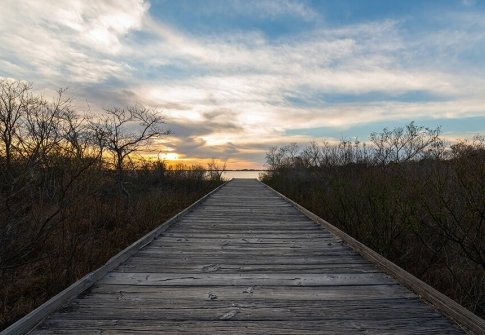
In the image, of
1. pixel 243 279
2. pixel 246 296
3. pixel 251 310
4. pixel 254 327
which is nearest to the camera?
pixel 254 327

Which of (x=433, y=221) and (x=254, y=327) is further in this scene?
(x=433, y=221)

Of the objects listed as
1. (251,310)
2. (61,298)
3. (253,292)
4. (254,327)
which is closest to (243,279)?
(253,292)

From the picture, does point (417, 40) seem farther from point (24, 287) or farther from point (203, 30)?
point (24, 287)

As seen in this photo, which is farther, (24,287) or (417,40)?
(417,40)

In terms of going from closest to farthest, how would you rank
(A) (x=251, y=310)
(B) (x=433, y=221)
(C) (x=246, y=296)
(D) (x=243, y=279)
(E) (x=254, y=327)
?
(E) (x=254, y=327) < (A) (x=251, y=310) < (C) (x=246, y=296) < (D) (x=243, y=279) < (B) (x=433, y=221)

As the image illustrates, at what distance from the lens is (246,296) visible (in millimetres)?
2732

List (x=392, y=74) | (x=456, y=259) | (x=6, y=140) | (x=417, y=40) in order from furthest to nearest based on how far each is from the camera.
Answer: (x=392, y=74) → (x=417, y=40) → (x=6, y=140) → (x=456, y=259)

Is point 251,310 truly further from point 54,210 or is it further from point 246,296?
point 54,210

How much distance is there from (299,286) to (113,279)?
182 centimetres

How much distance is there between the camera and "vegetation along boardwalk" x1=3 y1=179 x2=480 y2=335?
2.21 metres

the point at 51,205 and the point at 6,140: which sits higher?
the point at 6,140

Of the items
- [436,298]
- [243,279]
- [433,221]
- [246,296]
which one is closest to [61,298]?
[246,296]

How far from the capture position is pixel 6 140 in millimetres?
6633

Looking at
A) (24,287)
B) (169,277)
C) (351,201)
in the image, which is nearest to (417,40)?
(351,201)
